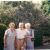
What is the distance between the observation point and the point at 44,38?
424 inches

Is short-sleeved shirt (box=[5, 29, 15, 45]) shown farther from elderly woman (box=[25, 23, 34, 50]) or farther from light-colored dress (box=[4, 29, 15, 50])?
elderly woman (box=[25, 23, 34, 50])

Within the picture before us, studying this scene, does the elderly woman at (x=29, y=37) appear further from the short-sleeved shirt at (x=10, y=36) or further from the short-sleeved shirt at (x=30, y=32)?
the short-sleeved shirt at (x=10, y=36)

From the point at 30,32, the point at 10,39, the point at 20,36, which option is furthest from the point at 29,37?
the point at 10,39

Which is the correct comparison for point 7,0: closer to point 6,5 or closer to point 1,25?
point 6,5

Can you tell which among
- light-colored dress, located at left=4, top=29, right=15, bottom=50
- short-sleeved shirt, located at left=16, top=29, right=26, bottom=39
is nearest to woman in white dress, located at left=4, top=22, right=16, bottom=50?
light-colored dress, located at left=4, top=29, right=15, bottom=50

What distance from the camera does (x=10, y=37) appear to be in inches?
412

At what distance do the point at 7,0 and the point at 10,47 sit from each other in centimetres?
175

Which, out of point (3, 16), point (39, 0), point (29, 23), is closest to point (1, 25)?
point (3, 16)

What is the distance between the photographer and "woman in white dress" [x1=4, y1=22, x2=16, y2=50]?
1041cm

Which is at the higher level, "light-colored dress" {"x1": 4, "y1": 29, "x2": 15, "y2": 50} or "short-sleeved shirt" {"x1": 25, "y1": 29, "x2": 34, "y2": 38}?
"short-sleeved shirt" {"x1": 25, "y1": 29, "x2": 34, "y2": 38}

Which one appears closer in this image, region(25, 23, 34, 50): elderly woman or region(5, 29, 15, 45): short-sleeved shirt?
region(5, 29, 15, 45): short-sleeved shirt

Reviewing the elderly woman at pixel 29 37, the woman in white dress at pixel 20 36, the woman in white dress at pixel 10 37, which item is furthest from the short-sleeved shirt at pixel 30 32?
the woman in white dress at pixel 10 37

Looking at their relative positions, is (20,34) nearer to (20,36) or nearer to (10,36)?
(20,36)

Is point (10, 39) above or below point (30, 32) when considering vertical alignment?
below
